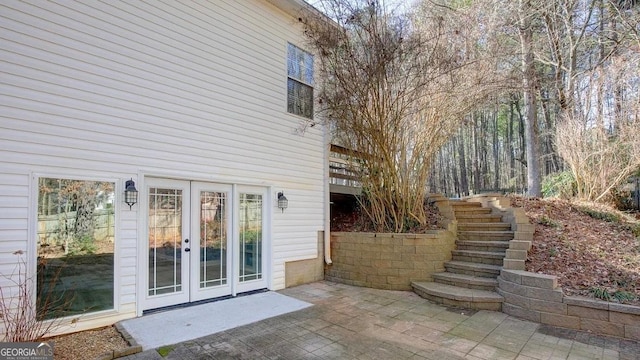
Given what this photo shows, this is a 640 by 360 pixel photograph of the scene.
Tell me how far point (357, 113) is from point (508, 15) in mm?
5852

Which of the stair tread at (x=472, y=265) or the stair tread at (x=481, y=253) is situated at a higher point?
the stair tread at (x=481, y=253)

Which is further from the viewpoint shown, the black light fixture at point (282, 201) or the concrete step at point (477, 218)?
the concrete step at point (477, 218)

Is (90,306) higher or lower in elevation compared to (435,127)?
lower

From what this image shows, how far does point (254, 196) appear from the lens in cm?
572

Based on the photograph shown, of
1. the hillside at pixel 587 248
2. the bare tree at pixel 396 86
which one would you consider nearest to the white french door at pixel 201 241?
the bare tree at pixel 396 86

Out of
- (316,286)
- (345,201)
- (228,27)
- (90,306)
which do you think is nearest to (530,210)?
(345,201)

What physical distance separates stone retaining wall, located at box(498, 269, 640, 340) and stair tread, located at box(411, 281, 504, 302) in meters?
0.16

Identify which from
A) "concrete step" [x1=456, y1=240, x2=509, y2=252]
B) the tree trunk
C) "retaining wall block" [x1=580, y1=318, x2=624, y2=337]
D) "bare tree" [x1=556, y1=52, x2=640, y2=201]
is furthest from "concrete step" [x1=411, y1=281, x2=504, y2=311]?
the tree trunk

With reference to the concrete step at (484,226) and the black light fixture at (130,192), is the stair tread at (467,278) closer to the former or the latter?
the concrete step at (484,226)

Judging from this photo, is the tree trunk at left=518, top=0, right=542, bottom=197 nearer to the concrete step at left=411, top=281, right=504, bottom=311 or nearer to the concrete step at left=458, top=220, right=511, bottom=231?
the concrete step at left=458, top=220, right=511, bottom=231

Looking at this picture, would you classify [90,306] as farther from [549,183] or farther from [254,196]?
[549,183]

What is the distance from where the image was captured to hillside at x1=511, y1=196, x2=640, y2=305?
13.8 feet

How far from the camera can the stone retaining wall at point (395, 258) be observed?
574cm

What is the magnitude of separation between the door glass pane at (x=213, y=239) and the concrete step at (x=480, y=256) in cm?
421
